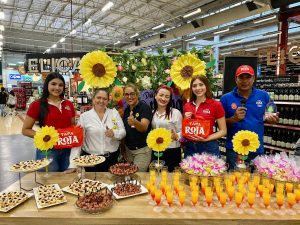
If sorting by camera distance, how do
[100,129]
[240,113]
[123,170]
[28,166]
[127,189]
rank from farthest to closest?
[100,129]
[240,113]
[123,170]
[28,166]
[127,189]

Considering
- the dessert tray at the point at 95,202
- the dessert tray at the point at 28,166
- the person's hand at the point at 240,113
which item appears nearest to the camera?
the dessert tray at the point at 95,202

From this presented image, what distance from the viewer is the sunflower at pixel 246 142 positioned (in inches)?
83.8

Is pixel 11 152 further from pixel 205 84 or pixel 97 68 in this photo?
pixel 205 84

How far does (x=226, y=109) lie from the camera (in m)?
2.72

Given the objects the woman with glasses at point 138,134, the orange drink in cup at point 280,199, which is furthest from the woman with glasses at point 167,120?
the orange drink in cup at point 280,199

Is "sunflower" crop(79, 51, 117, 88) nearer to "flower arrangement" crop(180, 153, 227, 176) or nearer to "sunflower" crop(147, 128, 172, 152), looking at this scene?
"sunflower" crop(147, 128, 172, 152)

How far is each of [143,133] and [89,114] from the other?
0.65m

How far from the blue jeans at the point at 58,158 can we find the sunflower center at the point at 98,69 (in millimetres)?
933

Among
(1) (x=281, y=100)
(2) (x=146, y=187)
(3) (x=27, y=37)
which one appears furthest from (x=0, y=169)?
(3) (x=27, y=37)

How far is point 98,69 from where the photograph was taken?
258 cm

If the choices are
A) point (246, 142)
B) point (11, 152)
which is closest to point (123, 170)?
point (246, 142)

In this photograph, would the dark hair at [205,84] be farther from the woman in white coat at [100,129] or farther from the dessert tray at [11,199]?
the dessert tray at [11,199]

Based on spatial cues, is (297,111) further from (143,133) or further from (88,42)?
(88,42)

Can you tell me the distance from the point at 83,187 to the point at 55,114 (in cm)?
98
